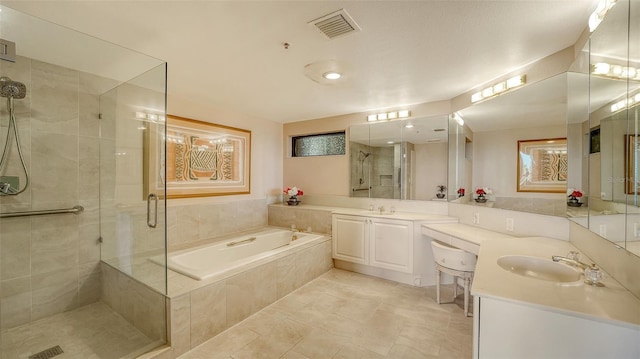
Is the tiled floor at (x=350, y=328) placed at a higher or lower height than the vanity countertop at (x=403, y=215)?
lower

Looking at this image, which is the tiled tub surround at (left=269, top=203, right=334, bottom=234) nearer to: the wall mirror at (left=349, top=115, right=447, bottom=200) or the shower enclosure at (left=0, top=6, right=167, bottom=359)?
the wall mirror at (left=349, top=115, right=447, bottom=200)

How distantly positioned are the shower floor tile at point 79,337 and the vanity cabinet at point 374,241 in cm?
235

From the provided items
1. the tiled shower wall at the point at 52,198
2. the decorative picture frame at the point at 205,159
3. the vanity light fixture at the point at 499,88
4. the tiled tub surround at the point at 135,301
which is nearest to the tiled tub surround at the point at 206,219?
the decorative picture frame at the point at 205,159

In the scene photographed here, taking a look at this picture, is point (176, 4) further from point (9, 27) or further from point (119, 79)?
point (119, 79)

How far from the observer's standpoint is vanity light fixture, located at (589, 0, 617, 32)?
131cm

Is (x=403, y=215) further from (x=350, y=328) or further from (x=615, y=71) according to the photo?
(x=615, y=71)

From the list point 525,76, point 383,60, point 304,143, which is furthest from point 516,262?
point 304,143

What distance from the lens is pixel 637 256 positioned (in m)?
1.05

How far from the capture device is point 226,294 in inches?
86.7

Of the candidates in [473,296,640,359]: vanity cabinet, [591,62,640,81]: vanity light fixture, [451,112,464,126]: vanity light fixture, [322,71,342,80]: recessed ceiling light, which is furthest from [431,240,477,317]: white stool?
[322,71,342,80]: recessed ceiling light

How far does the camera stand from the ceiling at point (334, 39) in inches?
58.9

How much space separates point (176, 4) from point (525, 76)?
9.23ft

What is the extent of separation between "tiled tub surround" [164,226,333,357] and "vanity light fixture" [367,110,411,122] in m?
2.18

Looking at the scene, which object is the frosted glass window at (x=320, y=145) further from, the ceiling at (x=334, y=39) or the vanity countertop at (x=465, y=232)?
the vanity countertop at (x=465, y=232)
